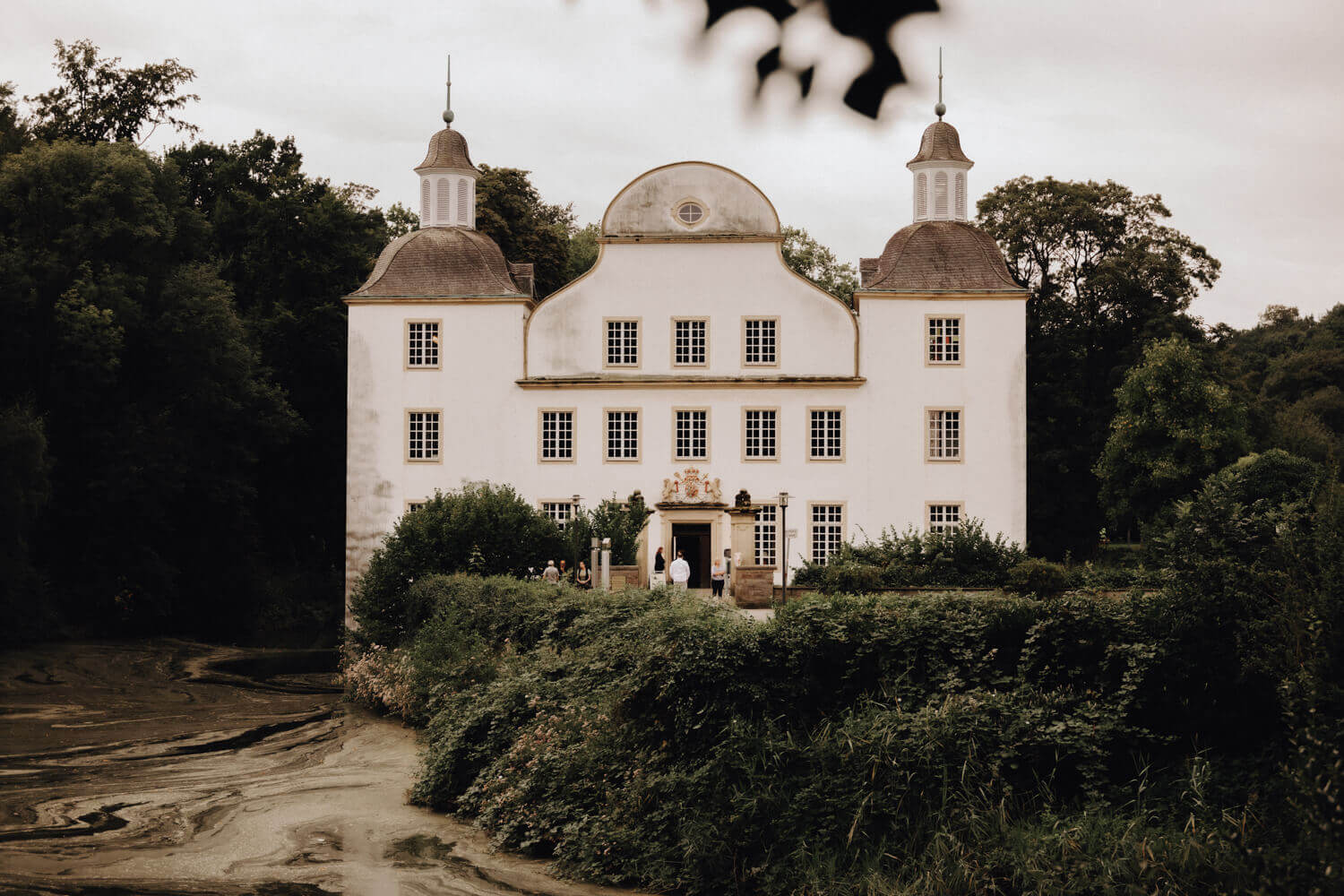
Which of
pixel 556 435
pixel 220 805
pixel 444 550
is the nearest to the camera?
pixel 220 805

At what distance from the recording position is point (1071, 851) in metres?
9.79

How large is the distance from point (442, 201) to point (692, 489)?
1334cm

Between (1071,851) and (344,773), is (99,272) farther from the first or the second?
(1071,851)

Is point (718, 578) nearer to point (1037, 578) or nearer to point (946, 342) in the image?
point (1037, 578)

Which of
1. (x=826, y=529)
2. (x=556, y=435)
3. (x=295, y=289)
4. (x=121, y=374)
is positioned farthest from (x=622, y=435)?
(x=295, y=289)

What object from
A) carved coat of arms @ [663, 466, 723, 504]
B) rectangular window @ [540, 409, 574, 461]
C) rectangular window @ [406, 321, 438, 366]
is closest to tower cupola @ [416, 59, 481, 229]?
rectangular window @ [406, 321, 438, 366]

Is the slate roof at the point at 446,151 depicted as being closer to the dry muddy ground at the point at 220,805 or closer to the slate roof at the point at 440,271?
the slate roof at the point at 440,271

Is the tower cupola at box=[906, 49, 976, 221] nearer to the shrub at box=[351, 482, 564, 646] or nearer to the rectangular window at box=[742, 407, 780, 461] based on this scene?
the rectangular window at box=[742, 407, 780, 461]

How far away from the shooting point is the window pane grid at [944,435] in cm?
4084

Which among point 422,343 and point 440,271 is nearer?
point 422,343

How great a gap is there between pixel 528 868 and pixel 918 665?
4070mm

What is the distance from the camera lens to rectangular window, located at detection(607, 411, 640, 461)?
41.2 m

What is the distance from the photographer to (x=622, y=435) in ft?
136

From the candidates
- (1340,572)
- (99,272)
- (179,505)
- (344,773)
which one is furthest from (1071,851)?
(179,505)
